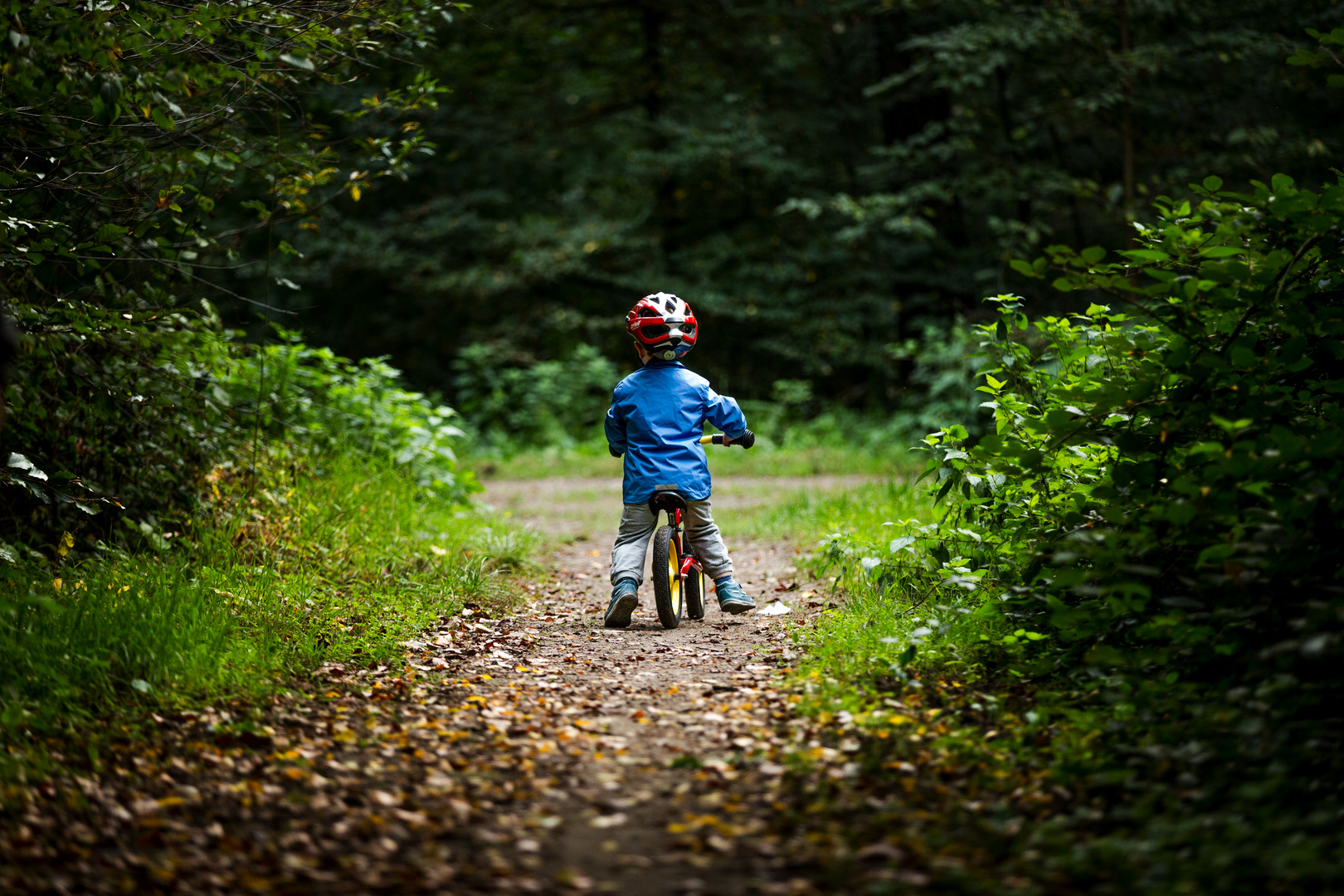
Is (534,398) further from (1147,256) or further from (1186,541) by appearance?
(1186,541)

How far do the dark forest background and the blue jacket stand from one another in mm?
8014

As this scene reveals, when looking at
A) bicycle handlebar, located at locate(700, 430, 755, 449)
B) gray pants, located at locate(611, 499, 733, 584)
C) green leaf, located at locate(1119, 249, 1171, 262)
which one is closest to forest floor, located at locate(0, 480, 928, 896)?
gray pants, located at locate(611, 499, 733, 584)

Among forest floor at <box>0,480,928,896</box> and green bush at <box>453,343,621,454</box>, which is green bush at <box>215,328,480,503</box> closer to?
forest floor at <box>0,480,928,896</box>

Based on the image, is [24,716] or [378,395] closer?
[24,716]

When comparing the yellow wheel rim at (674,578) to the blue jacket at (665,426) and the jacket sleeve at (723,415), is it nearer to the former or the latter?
the blue jacket at (665,426)

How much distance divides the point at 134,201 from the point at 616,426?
9.51 ft

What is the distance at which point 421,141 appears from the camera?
6.96 m

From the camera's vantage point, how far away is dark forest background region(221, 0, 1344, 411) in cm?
1460

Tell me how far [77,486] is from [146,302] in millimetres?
1221

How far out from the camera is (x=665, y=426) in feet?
19.9

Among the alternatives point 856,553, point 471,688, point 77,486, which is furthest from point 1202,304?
point 77,486

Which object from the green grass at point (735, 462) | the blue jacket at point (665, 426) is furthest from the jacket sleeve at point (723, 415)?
the green grass at point (735, 462)

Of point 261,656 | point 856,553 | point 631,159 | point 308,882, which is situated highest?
point 631,159

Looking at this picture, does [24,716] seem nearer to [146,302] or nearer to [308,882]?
[308,882]
